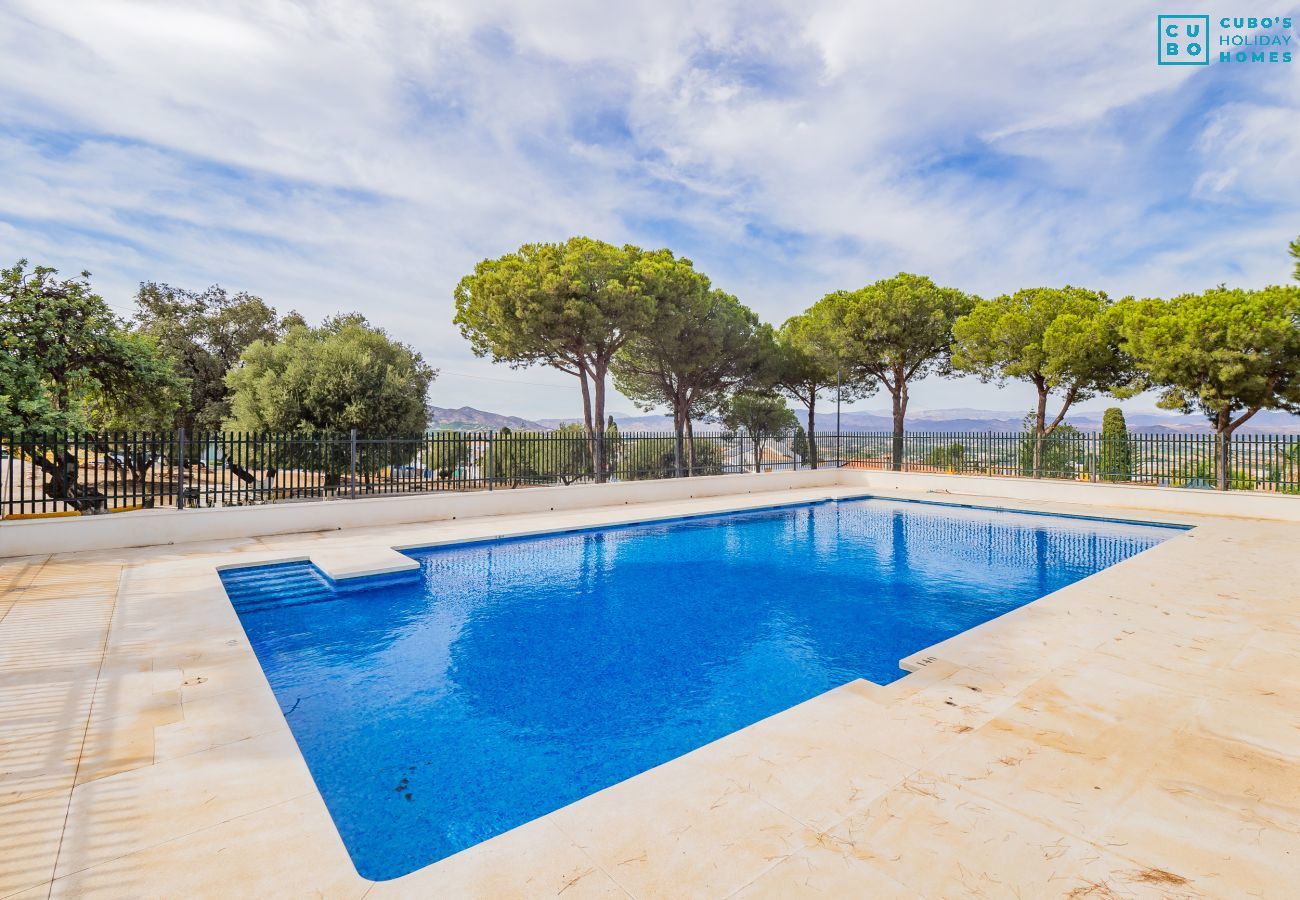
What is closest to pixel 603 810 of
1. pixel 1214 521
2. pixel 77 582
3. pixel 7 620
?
pixel 7 620

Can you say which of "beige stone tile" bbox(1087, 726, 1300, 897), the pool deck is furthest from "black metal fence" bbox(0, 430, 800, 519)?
"beige stone tile" bbox(1087, 726, 1300, 897)

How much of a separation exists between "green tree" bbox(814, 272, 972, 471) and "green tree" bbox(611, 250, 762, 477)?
3.55m

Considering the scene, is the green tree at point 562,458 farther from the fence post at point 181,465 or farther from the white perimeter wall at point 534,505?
the fence post at point 181,465

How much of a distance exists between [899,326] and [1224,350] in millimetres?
8753

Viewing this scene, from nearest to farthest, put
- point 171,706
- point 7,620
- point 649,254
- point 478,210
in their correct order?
1. point 171,706
2. point 7,620
3. point 478,210
4. point 649,254

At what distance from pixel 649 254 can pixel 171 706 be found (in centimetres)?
1798

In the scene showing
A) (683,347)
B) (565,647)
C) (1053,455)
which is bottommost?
(565,647)

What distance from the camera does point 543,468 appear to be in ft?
49.2

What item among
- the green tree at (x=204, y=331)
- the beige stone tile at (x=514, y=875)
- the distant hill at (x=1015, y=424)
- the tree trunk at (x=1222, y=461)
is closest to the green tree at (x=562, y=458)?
the distant hill at (x=1015, y=424)

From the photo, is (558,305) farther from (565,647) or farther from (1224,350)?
(1224,350)

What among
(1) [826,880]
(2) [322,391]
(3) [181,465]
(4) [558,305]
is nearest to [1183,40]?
(4) [558,305]

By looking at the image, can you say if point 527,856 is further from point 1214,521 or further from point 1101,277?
point 1101,277

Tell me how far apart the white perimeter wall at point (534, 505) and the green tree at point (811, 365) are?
17.2ft

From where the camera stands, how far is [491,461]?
43.8 feet
